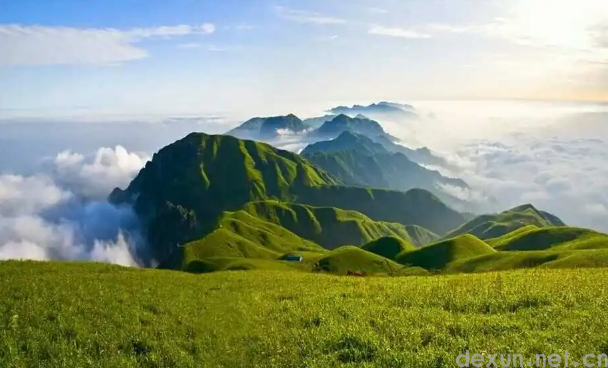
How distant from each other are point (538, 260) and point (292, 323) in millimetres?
72442

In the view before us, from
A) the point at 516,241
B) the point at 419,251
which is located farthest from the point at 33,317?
the point at 516,241

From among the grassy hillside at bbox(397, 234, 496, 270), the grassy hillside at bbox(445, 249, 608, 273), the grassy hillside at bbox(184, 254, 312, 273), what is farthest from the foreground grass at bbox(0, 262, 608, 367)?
the grassy hillside at bbox(397, 234, 496, 270)

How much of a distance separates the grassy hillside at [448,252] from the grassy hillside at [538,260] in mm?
44592

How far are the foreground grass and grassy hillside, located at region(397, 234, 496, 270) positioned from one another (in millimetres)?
124168

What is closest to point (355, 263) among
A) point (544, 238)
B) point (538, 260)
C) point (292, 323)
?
point (538, 260)

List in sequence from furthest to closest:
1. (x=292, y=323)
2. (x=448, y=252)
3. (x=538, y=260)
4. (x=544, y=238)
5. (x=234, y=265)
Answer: (x=544, y=238) < (x=448, y=252) < (x=234, y=265) < (x=538, y=260) < (x=292, y=323)

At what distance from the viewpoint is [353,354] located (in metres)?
18.7

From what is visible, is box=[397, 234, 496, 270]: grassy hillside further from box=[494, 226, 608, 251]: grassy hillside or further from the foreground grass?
the foreground grass

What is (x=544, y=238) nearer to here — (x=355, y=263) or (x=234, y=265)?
(x=355, y=263)

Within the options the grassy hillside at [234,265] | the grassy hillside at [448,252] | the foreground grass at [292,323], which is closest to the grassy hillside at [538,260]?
the foreground grass at [292,323]

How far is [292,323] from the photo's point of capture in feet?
76.4

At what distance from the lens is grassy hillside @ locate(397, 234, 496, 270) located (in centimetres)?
15175

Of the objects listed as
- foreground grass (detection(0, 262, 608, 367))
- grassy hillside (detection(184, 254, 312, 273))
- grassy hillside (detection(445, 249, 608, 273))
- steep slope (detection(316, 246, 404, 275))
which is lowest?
steep slope (detection(316, 246, 404, 275))

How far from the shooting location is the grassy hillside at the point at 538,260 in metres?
61.6
